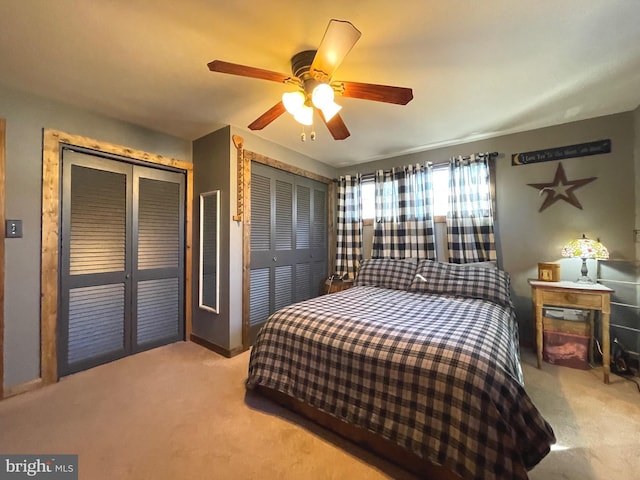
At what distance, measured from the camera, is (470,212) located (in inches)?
118

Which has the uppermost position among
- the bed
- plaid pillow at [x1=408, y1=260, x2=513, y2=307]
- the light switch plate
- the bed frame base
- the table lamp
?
the light switch plate

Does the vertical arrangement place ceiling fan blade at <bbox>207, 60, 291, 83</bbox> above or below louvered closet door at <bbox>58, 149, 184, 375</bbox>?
above

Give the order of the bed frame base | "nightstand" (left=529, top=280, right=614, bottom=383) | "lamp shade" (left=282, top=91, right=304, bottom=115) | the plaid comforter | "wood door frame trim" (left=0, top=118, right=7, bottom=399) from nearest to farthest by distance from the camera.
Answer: the plaid comforter, the bed frame base, "lamp shade" (left=282, top=91, right=304, bottom=115), "wood door frame trim" (left=0, top=118, right=7, bottom=399), "nightstand" (left=529, top=280, right=614, bottom=383)

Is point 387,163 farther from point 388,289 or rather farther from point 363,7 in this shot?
point 363,7

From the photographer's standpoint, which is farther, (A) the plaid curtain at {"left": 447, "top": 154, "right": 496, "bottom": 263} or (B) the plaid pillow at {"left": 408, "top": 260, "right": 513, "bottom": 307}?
(A) the plaid curtain at {"left": 447, "top": 154, "right": 496, "bottom": 263}

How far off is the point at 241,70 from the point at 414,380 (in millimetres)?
1831

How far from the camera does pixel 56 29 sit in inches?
56.4

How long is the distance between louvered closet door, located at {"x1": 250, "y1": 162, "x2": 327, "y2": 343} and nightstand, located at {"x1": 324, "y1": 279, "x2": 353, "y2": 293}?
0.12m

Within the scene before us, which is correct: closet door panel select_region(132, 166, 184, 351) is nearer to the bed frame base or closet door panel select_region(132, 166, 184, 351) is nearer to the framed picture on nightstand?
the bed frame base

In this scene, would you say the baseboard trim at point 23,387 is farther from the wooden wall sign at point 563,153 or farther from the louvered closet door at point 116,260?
the wooden wall sign at point 563,153

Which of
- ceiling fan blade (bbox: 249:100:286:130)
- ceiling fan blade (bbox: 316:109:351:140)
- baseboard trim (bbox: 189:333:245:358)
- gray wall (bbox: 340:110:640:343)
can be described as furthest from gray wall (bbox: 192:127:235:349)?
gray wall (bbox: 340:110:640:343)

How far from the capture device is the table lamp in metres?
2.24

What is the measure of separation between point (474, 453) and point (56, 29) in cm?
295

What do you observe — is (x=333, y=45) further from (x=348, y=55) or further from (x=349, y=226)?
(x=349, y=226)
